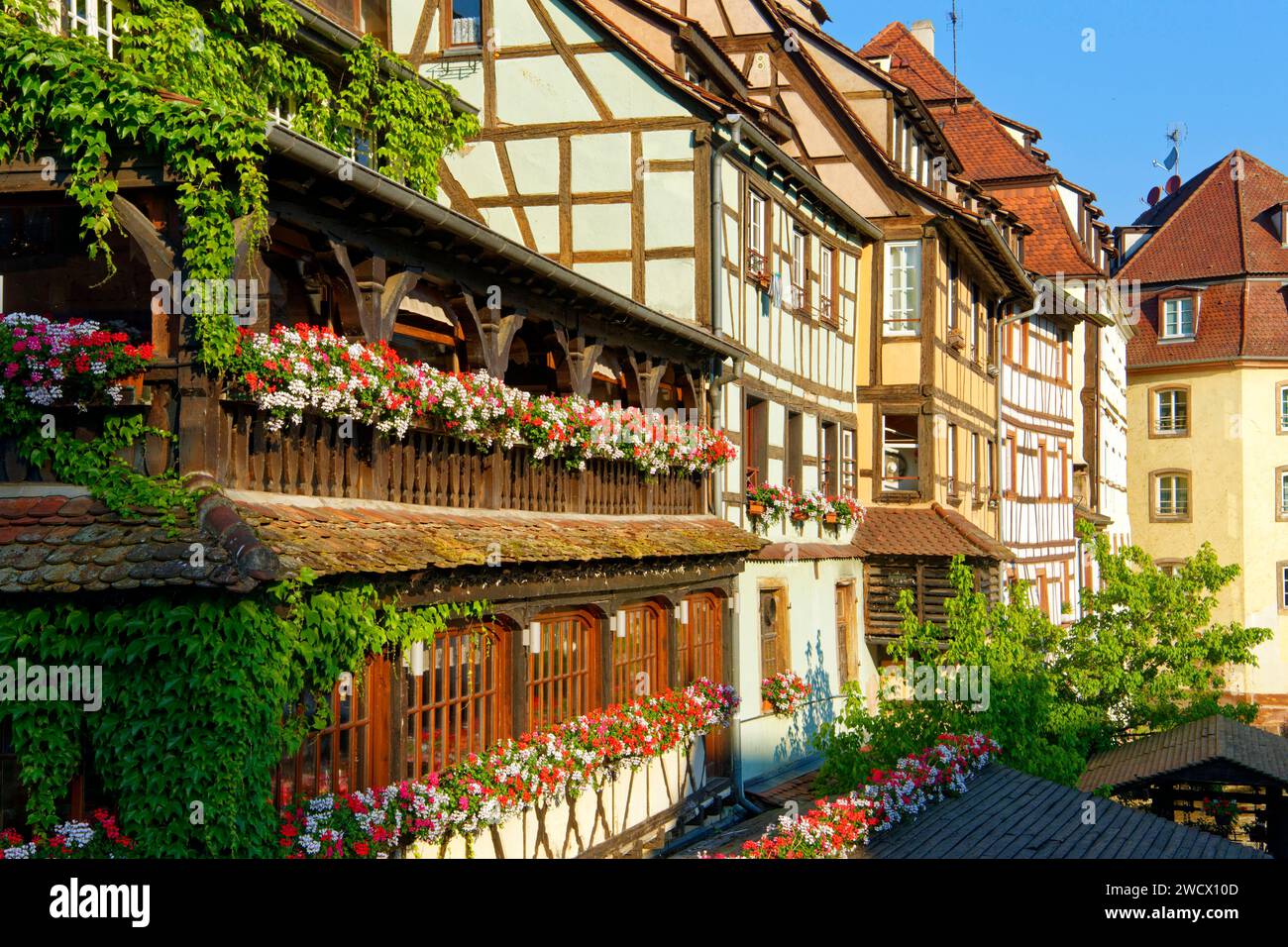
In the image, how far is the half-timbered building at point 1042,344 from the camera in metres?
29.2

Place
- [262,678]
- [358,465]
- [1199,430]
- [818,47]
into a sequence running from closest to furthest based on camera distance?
[262,678], [358,465], [818,47], [1199,430]

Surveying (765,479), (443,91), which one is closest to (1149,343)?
(765,479)

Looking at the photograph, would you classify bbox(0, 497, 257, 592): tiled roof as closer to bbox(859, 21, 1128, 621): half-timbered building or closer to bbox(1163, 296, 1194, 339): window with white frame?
bbox(859, 21, 1128, 621): half-timbered building

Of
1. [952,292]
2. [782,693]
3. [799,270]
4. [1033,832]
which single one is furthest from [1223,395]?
[1033,832]

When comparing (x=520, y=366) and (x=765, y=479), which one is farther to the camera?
(x=765, y=479)

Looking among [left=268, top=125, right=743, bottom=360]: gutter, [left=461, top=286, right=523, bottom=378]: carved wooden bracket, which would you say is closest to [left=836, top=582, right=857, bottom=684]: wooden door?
[left=268, top=125, right=743, bottom=360]: gutter

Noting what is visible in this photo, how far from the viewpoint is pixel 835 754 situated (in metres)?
13.5

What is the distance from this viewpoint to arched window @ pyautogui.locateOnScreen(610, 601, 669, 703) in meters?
13.9

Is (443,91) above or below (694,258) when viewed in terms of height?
above

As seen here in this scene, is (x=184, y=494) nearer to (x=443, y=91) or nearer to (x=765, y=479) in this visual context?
(x=443, y=91)

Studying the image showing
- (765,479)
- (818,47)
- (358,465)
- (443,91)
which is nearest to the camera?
(358,465)

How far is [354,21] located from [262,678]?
449 inches

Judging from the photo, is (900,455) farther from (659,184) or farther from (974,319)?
(659,184)

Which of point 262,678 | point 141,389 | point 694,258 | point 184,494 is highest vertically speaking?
point 694,258
